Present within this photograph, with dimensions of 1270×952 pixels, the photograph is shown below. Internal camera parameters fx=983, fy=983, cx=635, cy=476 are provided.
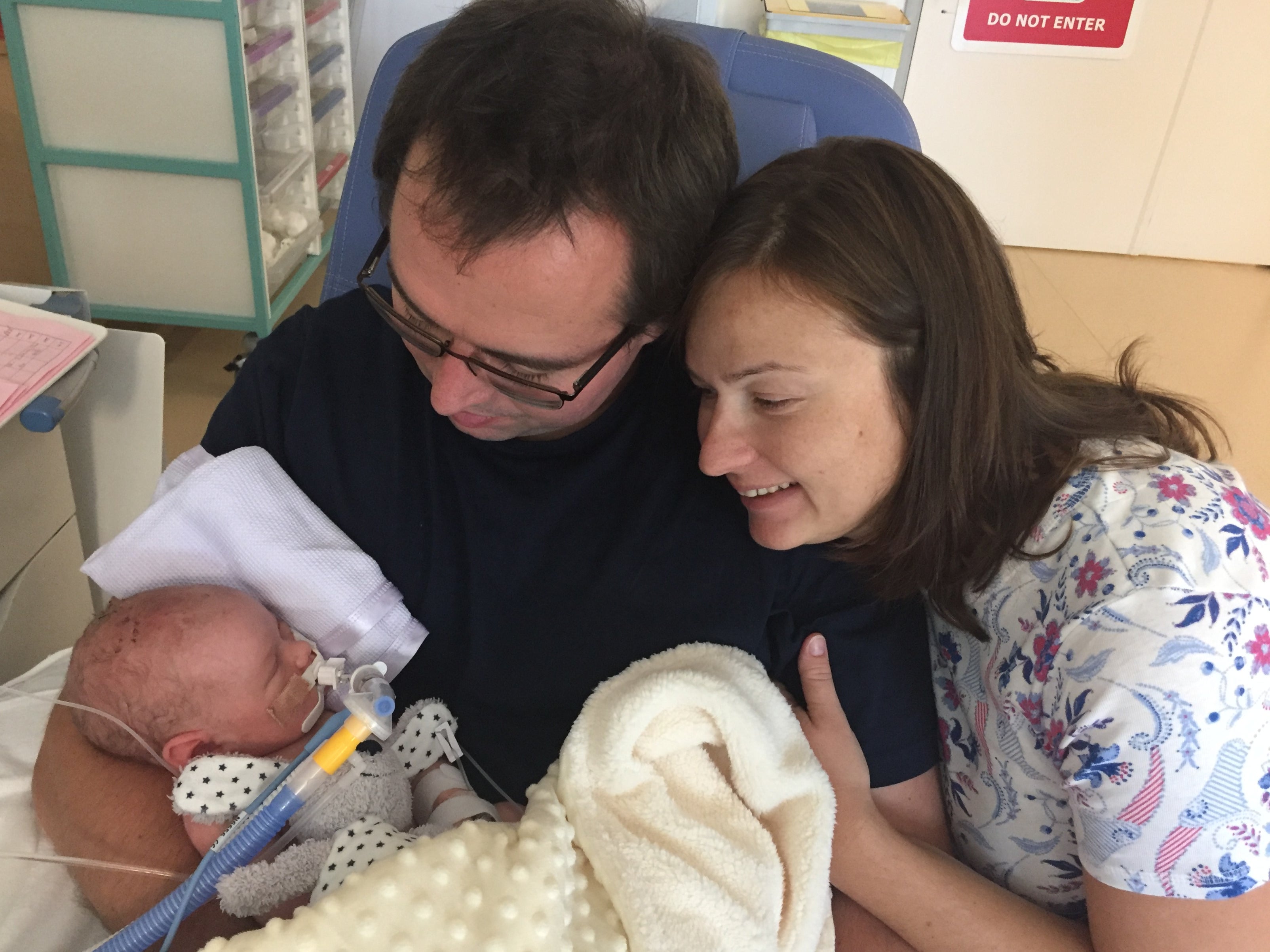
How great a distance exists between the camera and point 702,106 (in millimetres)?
1073

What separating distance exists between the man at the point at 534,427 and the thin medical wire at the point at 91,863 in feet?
0.04

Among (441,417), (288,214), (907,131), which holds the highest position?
(907,131)

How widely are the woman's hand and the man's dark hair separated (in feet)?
1.40

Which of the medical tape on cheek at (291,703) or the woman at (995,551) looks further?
the medical tape on cheek at (291,703)

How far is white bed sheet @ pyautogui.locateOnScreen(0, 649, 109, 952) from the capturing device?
96 cm

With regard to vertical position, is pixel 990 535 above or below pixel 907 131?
below

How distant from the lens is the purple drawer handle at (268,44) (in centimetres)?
267

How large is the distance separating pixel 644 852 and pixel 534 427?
1.58 ft

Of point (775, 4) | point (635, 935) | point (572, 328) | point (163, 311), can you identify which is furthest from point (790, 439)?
point (775, 4)

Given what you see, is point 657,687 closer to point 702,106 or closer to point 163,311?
point 702,106

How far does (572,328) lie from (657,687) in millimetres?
380

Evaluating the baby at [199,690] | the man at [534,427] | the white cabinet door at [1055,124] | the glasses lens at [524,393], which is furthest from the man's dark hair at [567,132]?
the white cabinet door at [1055,124]

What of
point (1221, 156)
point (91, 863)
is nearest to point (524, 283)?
point (91, 863)

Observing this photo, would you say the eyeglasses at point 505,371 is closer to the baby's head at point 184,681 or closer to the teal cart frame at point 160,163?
the baby's head at point 184,681
